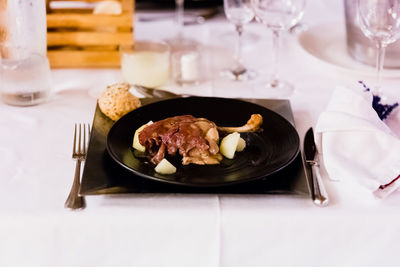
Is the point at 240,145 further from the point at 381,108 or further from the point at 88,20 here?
the point at 88,20

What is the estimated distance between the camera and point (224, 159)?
936 millimetres

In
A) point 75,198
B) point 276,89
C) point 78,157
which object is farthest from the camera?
point 276,89

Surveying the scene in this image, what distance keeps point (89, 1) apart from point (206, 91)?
1.35ft

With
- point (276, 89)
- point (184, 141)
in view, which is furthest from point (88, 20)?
point (184, 141)

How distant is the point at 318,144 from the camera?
978mm

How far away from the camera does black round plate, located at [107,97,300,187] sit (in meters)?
0.86

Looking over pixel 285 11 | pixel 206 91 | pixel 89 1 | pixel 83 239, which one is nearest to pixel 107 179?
pixel 83 239

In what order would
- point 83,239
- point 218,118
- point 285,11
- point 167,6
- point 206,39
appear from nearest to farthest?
point 83,239, point 218,118, point 285,11, point 206,39, point 167,6

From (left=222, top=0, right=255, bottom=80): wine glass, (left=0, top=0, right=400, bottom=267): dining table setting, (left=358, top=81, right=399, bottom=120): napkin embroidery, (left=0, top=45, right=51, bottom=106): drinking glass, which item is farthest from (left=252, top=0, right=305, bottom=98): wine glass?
(left=0, top=45, right=51, bottom=106): drinking glass

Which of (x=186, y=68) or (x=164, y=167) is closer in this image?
(x=164, y=167)

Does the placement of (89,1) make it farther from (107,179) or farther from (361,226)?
(361,226)

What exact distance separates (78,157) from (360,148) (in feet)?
1.47

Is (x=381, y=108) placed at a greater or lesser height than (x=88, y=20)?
lesser

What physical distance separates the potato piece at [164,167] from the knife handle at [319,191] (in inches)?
8.4
